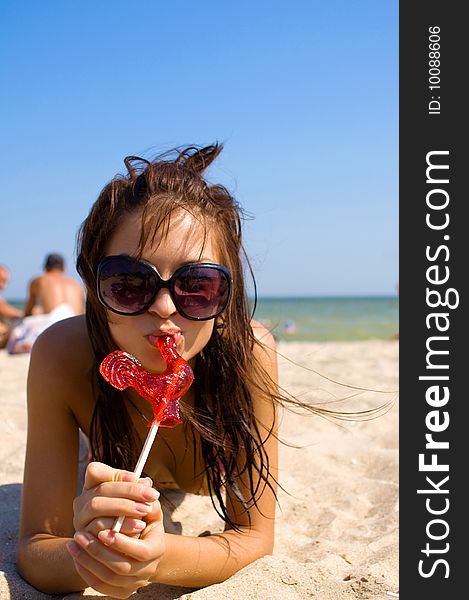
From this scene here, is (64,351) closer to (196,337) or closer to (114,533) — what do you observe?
(196,337)

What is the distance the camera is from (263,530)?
232cm

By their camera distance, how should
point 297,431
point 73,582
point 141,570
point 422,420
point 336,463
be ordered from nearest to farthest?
point 141,570, point 73,582, point 422,420, point 336,463, point 297,431

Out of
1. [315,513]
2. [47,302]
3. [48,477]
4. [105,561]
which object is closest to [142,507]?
[105,561]

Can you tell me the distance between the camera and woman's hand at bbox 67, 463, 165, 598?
1.59m

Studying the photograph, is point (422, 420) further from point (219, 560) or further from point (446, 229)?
point (219, 560)

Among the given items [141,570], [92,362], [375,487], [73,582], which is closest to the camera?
[141,570]

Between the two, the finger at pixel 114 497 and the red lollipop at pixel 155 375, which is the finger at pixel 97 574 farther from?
the red lollipop at pixel 155 375

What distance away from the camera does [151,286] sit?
1.89 meters

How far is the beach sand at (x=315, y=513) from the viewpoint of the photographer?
2117mm

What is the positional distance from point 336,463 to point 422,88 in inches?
80.7

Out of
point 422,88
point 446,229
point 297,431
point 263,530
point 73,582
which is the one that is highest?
point 422,88

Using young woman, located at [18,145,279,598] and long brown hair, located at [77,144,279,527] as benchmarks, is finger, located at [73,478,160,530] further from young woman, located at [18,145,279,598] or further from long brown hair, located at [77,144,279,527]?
long brown hair, located at [77,144,279,527]

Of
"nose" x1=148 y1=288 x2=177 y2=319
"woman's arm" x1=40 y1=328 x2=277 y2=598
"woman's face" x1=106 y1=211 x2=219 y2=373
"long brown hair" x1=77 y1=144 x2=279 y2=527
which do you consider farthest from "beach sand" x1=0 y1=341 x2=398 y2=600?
"nose" x1=148 y1=288 x2=177 y2=319

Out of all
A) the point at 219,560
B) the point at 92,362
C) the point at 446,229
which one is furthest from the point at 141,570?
the point at 446,229
